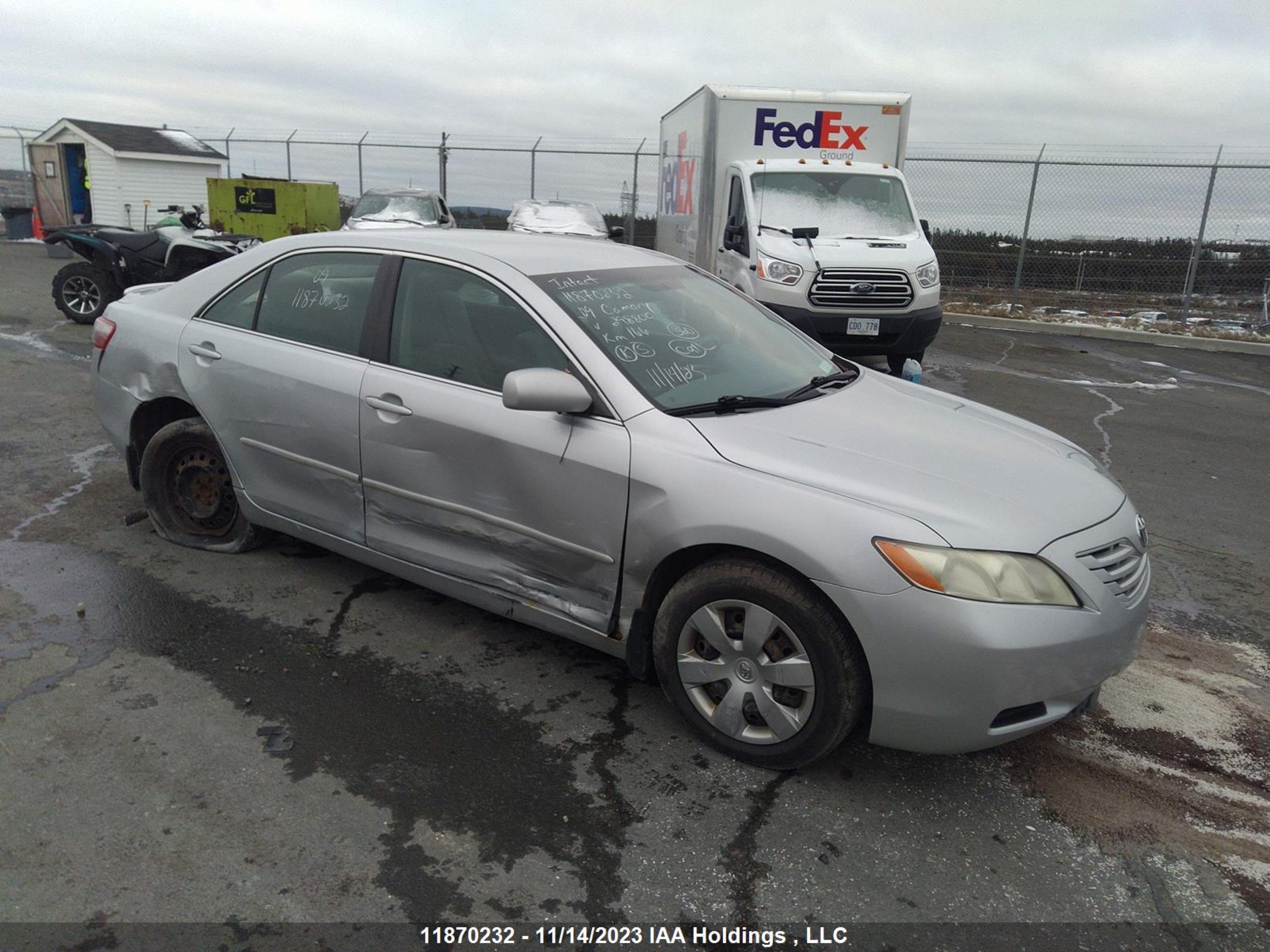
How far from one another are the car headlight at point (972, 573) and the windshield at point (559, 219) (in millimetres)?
13715

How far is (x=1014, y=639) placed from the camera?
2.66 metres

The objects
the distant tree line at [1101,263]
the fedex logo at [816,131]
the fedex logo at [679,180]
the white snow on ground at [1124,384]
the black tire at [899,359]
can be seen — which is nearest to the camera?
the black tire at [899,359]

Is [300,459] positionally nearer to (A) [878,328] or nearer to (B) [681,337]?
(B) [681,337]

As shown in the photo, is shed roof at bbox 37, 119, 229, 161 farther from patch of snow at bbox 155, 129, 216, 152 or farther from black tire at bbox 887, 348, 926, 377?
black tire at bbox 887, 348, 926, 377

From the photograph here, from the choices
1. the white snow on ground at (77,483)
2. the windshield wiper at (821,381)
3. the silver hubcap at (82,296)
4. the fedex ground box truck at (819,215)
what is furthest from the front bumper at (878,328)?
the silver hubcap at (82,296)

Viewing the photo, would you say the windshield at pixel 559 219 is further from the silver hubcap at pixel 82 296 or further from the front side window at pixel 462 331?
the front side window at pixel 462 331

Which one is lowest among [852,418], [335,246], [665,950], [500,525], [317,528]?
[665,950]

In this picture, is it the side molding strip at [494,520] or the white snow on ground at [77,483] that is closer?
the side molding strip at [494,520]

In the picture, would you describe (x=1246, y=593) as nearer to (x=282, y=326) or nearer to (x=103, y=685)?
(x=282, y=326)

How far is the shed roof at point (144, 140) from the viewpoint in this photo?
80.8 feet

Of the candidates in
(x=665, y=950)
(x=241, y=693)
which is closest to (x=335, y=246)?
(x=241, y=693)

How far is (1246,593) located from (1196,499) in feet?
5.63

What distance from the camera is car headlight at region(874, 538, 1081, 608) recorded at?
8.80 ft

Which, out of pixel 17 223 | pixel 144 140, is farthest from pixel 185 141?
pixel 17 223
